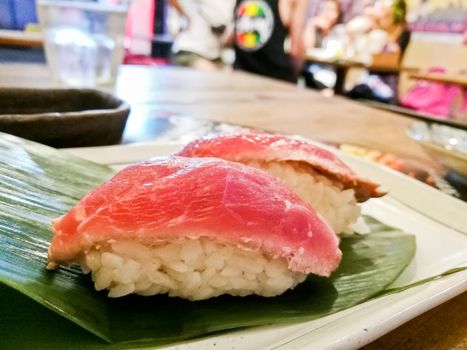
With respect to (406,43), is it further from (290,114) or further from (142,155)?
(142,155)

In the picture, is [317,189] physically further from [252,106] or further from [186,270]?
[252,106]

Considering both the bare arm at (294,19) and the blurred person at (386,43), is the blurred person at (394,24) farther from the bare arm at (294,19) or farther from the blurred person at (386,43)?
the bare arm at (294,19)

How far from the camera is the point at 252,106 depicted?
2.59 meters

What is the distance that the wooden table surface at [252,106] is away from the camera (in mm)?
2164

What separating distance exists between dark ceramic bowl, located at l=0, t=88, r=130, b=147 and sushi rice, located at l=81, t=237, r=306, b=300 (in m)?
0.62

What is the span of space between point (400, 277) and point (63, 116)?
36.2 inches

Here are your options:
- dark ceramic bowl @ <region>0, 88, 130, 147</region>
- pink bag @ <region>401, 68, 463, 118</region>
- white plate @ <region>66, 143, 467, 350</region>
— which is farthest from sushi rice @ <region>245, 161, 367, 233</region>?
pink bag @ <region>401, 68, 463, 118</region>

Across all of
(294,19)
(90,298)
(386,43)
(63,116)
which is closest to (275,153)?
(90,298)

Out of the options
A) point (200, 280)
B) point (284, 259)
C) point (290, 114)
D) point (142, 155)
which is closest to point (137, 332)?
point (200, 280)

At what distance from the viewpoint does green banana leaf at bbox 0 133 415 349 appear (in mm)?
608

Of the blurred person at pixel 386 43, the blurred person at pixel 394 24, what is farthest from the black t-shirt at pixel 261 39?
the blurred person at pixel 394 24

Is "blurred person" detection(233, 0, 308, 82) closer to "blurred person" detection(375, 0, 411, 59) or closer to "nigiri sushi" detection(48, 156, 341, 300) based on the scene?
"blurred person" detection(375, 0, 411, 59)

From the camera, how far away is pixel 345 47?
8867mm

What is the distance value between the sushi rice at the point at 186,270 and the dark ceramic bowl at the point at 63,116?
621 mm
